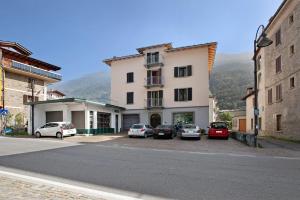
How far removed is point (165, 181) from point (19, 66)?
31823 mm

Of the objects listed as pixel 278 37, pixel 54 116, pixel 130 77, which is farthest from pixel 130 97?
pixel 278 37

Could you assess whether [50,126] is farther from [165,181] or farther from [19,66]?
[165,181]

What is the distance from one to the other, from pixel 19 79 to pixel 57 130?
51.4 ft

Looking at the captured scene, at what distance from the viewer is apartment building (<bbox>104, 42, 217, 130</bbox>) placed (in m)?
29.1

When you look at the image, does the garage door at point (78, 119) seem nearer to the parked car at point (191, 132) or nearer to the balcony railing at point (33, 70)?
the parked car at point (191, 132)

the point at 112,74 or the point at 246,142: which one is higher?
the point at 112,74

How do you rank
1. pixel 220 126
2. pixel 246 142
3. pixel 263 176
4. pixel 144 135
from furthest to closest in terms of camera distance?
pixel 144 135
pixel 220 126
pixel 246 142
pixel 263 176

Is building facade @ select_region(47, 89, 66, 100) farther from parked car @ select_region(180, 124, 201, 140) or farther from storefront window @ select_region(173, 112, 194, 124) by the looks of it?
parked car @ select_region(180, 124, 201, 140)

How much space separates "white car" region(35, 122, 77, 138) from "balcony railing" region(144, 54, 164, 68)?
13764 millimetres

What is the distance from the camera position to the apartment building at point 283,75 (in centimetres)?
1886

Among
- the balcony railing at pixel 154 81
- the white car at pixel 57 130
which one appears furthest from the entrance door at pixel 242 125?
the white car at pixel 57 130

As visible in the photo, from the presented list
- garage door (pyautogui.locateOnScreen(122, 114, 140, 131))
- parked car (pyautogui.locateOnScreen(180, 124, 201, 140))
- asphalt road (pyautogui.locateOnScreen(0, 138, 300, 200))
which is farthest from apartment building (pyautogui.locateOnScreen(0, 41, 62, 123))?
asphalt road (pyautogui.locateOnScreen(0, 138, 300, 200))

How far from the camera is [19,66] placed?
31.4 m

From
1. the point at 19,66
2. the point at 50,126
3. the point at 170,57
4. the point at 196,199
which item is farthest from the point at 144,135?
the point at 19,66
